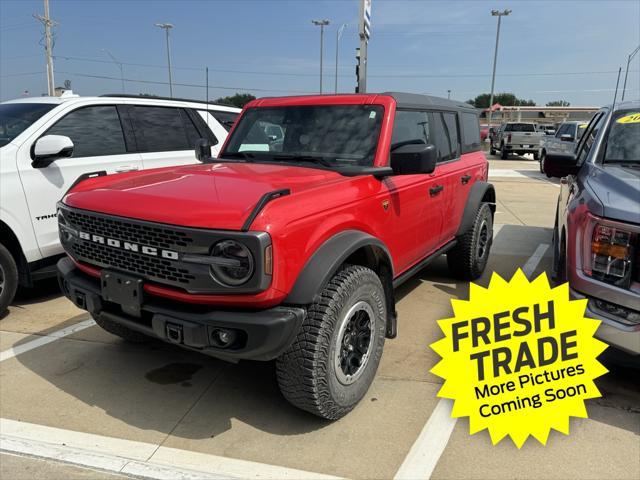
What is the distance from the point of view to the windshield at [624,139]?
3570mm

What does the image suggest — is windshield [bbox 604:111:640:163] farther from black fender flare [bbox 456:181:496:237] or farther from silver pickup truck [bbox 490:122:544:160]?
silver pickup truck [bbox 490:122:544:160]

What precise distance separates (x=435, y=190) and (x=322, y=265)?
191 centimetres

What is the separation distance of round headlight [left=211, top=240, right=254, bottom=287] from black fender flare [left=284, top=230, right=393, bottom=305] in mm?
271

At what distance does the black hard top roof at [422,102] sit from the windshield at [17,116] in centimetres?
335

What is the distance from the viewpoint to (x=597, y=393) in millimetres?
2850

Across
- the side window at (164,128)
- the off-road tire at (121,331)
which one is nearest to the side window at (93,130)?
the side window at (164,128)

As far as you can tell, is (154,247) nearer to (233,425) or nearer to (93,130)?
(233,425)

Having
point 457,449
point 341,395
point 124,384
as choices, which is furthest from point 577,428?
point 124,384

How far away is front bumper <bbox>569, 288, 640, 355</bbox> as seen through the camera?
2594mm

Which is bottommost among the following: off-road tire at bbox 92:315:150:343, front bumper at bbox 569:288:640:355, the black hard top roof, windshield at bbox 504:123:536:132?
off-road tire at bbox 92:315:150:343

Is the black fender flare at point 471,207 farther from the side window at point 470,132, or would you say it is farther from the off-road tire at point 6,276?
the off-road tire at point 6,276

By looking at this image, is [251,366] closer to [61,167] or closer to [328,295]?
[328,295]

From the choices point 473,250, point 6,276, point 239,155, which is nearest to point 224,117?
point 239,155

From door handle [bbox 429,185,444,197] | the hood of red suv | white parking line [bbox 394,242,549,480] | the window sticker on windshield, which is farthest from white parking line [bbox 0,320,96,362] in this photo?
the window sticker on windshield
